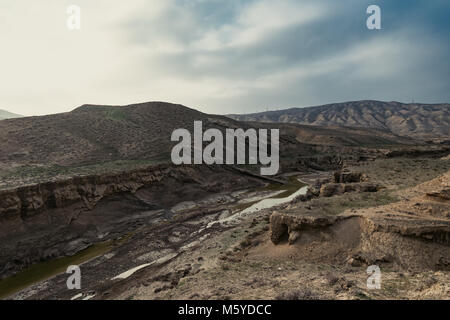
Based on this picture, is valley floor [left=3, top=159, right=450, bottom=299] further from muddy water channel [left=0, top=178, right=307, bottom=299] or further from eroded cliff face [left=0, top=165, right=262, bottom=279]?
eroded cliff face [left=0, top=165, right=262, bottom=279]

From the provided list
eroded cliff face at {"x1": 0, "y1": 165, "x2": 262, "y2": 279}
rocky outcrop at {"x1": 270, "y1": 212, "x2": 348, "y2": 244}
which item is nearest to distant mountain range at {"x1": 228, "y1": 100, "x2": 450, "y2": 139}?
eroded cliff face at {"x1": 0, "y1": 165, "x2": 262, "y2": 279}

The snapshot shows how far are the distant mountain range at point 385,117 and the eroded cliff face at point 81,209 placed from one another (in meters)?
144

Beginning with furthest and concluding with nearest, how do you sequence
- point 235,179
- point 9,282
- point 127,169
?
point 235,179 → point 127,169 → point 9,282

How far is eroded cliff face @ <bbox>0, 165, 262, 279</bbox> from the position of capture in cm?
1814

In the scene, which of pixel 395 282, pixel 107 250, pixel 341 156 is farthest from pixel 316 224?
pixel 341 156

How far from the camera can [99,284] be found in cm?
1399

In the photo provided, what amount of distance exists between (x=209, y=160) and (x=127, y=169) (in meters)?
14.1

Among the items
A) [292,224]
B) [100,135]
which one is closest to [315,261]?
[292,224]

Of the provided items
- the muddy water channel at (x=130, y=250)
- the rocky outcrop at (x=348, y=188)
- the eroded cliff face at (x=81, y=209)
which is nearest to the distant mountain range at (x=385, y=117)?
the muddy water channel at (x=130, y=250)

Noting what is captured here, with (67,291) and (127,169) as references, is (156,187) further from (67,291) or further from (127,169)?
(67,291)

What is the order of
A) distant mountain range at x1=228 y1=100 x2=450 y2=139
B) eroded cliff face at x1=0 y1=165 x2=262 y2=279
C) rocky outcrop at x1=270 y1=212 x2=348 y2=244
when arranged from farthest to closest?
1. distant mountain range at x1=228 y1=100 x2=450 y2=139
2. eroded cliff face at x1=0 y1=165 x2=262 y2=279
3. rocky outcrop at x1=270 y1=212 x2=348 y2=244

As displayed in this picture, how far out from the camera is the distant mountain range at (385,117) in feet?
484

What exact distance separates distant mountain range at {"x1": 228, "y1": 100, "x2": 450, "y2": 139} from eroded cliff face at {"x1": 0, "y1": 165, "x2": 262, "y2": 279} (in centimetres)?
14375

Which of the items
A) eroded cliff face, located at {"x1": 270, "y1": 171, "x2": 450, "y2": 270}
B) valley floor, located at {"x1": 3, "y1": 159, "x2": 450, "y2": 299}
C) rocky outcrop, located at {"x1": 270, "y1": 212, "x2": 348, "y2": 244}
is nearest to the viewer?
valley floor, located at {"x1": 3, "y1": 159, "x2": 450, "y2": 299}
